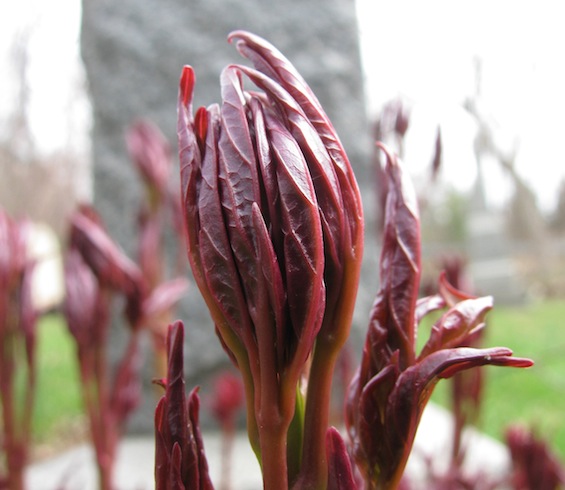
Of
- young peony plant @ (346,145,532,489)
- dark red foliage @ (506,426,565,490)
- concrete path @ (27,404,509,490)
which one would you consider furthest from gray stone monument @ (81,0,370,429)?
young peony plant @ (346,145,532,489)

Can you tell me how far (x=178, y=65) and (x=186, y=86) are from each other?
206cm

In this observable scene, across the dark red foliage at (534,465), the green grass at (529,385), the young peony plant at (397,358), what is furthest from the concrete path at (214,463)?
the young peony plant at (397,358)

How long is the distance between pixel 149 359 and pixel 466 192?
11.0 m

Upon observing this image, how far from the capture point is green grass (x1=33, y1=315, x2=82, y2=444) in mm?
3240

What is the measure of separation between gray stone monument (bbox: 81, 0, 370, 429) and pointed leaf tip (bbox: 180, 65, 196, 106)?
1.92m

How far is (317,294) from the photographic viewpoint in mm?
269

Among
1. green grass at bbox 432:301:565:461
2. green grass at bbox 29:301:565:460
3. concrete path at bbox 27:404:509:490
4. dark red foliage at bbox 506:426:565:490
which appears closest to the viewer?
dark red foliage at bbox 506:426:565:490

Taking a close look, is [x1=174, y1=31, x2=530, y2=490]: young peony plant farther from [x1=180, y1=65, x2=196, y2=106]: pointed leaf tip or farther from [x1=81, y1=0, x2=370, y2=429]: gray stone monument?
[x1=81, y1=0, x2=370, y2=429]: gray stone monument

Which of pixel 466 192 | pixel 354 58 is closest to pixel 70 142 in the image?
pixel 354 58

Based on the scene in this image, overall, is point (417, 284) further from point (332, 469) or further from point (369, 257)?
point (369, 257)

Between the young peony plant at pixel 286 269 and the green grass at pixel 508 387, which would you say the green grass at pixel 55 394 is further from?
the young peony plant at pixel 286 269

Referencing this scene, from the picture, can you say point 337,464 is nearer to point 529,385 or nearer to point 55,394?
point 529,385

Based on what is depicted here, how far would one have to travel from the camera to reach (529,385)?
147 inches

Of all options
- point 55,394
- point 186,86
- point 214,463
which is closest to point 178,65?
point 214,463
